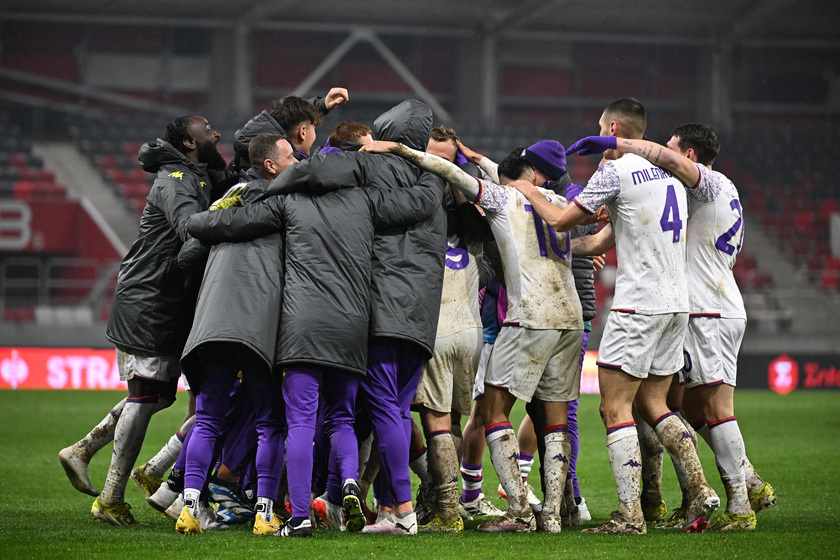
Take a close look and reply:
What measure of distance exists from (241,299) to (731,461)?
2846mm

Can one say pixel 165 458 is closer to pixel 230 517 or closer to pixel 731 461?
pixel 230 517

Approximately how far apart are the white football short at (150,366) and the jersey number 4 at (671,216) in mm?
2850

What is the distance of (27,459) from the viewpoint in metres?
8.58

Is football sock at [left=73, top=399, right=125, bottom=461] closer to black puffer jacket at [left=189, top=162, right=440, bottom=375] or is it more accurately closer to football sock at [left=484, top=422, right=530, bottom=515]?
black puffer jacket at [left=189, top=162, right=440, bottom=375]

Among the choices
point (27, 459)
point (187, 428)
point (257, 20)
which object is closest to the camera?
point (187, 428)

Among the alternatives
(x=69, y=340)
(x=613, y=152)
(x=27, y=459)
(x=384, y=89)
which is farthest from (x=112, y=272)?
(x=613, y=152)

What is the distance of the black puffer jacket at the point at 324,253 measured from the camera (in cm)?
487

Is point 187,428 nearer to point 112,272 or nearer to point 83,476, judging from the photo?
point 83,476

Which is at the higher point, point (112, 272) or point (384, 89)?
point (384, 89)

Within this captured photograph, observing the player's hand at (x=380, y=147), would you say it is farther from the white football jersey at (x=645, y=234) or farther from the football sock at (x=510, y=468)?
the football sock at (x=510, y=468)

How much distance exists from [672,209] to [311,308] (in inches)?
80.1

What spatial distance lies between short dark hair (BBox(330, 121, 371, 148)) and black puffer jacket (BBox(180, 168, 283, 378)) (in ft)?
2.66

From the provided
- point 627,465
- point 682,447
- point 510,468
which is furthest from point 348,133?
point 682,447

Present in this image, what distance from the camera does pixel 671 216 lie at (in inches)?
207
